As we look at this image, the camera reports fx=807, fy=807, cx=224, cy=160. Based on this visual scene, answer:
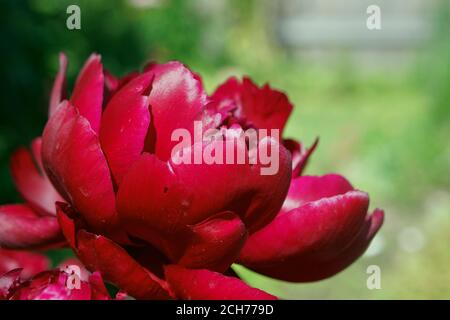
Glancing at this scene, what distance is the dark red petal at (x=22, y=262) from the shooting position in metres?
0.85

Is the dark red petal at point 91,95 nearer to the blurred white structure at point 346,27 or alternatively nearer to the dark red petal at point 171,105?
the dark red petal at point 171,105

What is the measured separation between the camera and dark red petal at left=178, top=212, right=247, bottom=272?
524 millimetres

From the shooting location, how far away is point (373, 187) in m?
3.96

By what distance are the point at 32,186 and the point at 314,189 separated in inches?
9.0

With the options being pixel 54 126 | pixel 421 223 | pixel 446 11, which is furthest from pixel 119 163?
pixel 446 11

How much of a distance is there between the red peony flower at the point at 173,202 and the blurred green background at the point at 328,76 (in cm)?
40

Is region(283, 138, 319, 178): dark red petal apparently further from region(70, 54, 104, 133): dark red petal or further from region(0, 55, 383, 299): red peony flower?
region(70, 54, 104, 133): dark red petal

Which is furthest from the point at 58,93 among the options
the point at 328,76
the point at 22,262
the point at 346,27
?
the point at 346,27

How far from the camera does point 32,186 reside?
65 cm

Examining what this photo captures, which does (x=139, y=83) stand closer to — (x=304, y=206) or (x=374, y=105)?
(x=304, y=206)

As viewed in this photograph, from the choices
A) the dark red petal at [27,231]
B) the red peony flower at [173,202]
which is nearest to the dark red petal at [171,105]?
the red peony flower at [173,202]

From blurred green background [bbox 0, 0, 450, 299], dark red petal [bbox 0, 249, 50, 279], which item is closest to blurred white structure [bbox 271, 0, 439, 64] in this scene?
blurred green background [bbox 0, 0, 450, 299]

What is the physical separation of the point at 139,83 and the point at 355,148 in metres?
3.71

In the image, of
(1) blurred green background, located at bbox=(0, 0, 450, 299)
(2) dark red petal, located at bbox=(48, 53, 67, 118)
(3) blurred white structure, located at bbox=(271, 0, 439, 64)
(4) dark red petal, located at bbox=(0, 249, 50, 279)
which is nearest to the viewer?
(2) dark red petal, located at bbox=(48, 53, 67, 118)
